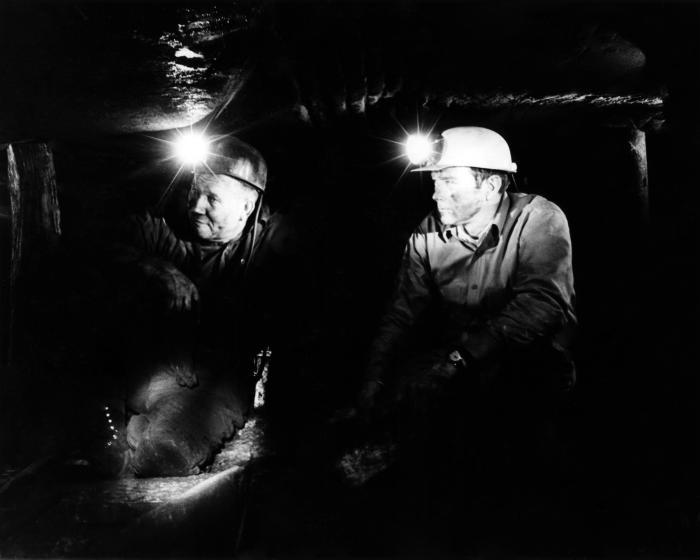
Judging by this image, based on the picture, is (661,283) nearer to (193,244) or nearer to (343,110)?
(343,110)

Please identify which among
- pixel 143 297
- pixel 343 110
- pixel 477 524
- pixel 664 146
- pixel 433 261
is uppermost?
pixel 343 110

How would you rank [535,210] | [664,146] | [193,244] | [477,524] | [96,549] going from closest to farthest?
[96,549]
[477,524]
[535,210]
[664,146]
[193,244]

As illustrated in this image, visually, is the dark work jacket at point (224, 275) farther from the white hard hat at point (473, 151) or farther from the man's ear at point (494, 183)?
the man's ear at point (494, 183)

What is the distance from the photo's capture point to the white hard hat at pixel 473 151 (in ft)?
11.3

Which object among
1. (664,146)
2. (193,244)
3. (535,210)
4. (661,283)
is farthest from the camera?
(193,244)

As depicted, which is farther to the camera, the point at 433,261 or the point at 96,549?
the point at 433,261

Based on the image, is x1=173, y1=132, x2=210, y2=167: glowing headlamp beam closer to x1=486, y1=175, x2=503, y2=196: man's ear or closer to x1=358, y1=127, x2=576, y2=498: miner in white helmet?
x1=358, y1=127, x2=576, y2=498: miner in white helmet

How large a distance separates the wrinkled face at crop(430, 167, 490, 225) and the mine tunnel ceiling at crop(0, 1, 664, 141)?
2.54 ft

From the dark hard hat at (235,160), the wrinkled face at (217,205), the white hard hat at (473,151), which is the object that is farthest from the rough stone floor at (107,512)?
the white hard hat at (473,151)

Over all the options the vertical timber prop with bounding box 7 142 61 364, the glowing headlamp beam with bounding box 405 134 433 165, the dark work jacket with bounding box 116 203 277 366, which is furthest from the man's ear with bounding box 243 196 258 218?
the vertical timber prop with bounding box 7 142 61 364

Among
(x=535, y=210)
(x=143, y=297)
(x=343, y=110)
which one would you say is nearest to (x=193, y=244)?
(x=143, y=297)

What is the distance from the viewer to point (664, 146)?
13.2 feet

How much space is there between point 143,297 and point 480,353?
254 cm

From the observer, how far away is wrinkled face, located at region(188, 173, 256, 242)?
13.8 feet
